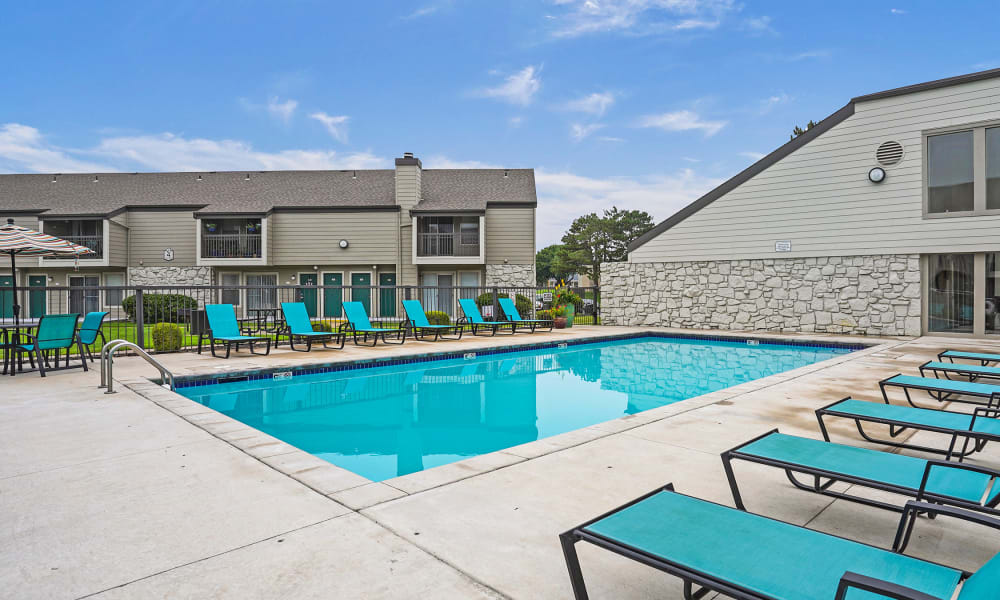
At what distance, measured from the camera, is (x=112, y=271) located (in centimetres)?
2258

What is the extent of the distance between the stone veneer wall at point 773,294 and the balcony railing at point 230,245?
46.0ft

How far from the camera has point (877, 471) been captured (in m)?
2.40

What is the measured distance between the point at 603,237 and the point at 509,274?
19290 millimetres

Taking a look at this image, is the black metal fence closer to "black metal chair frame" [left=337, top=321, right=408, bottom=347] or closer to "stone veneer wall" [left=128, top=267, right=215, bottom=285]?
"black metal chair frame" [left=337, top=321, right=408, bottom=347]

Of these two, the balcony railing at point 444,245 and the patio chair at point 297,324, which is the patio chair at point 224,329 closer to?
the patio chair at point 297,324

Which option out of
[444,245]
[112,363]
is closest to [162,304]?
[112,363]

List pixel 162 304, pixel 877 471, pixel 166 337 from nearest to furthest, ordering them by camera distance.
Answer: pixel 877 471, pixel 166 337, pixel 162 304

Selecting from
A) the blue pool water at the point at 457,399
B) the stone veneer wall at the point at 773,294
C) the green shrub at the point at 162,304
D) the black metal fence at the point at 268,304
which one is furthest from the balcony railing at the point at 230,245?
the blue pool water at the point at 457,399

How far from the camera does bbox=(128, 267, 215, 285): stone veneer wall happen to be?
22016mm

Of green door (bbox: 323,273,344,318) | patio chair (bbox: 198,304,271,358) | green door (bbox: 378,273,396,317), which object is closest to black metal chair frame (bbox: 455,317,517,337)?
patio chair (bbox: 198,304,271,358)

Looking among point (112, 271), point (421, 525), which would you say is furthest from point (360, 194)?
point (421, 525)

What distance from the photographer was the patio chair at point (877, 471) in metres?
2.21

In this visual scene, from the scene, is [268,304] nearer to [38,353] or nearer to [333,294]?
[333,294]

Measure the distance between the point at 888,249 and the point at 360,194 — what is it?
18.2 meters
